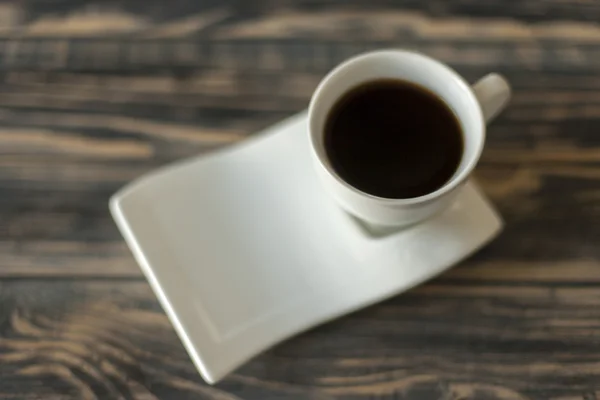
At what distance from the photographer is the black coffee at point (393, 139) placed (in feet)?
1.89

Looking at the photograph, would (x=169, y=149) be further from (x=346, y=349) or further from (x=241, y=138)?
(x=346, y=349)

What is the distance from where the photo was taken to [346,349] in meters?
0.61

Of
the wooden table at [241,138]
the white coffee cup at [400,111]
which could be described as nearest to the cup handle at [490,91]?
the white coffee cup at [400,111]

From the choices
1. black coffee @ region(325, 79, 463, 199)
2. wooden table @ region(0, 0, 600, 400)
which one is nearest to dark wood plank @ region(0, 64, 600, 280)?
wooden table @ region(0, 0, 600, 400)

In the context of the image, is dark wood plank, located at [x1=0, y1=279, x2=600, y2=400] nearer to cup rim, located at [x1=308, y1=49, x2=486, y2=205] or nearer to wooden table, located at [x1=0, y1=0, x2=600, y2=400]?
wooden table, located at [x1=0, y1=0, x2=600, y2=400]

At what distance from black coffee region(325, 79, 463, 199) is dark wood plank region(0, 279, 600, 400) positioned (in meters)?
0.12

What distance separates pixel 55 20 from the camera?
73 centimetres

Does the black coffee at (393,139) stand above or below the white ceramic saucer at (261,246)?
above

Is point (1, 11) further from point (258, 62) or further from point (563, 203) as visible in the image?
point (563, 203)

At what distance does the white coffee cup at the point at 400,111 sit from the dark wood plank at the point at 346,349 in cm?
12

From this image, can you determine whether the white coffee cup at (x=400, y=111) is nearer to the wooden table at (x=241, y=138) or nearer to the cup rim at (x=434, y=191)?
the cup rim at (x=434, y=191)

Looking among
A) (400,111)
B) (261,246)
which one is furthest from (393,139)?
(261,246)

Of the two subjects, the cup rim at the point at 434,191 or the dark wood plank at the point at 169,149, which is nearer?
the cup rim at the point at 434,191

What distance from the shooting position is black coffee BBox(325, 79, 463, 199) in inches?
22.7
